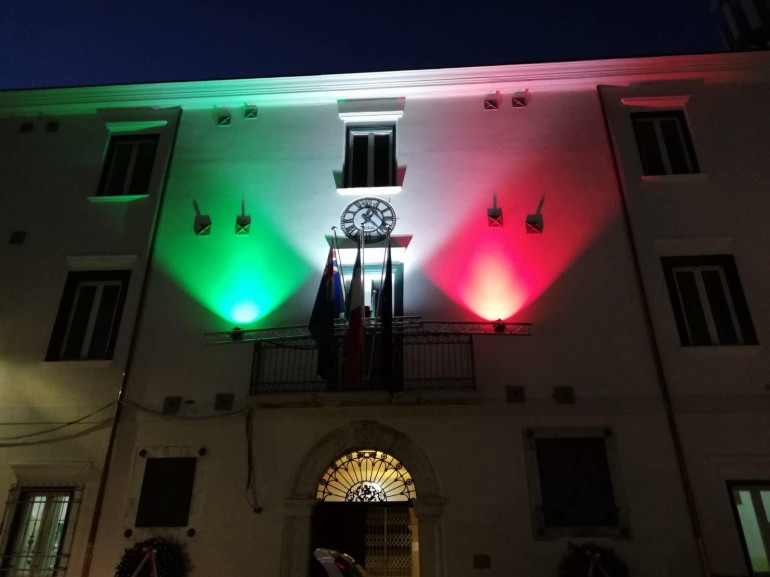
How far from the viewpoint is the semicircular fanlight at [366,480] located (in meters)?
8.73

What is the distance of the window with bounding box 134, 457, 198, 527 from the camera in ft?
28.0

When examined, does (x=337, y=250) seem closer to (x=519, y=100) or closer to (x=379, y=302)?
(x=379, y=302)

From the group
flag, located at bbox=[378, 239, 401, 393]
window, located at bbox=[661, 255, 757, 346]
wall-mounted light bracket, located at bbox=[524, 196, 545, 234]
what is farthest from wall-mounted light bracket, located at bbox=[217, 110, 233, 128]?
window, located at bbox=[661, 255, 757, 346]

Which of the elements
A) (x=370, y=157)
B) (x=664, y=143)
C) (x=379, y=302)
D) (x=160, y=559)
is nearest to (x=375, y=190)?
(x=370, y=157)

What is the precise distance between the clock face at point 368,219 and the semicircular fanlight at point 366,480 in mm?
3537

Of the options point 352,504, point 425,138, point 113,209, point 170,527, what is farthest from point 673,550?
point 113,209

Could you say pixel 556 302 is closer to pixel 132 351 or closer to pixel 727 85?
pixel 727 85

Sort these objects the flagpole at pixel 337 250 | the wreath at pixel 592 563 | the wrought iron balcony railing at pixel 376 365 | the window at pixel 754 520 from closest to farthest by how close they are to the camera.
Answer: the wreath at pixel 592 563 → the window at pixel 754 520 → the wrought iron balcony railing at pixel 376 365 → the flagpole at pixel 337 250

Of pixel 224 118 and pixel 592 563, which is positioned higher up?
pixel 224 118

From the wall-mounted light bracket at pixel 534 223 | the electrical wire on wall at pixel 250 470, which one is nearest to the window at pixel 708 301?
the wall-mounted light bracket at pixel 534 223

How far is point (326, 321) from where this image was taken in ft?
28.9

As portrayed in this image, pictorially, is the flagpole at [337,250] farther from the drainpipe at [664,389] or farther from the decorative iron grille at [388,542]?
the drainpipe at [664,389]

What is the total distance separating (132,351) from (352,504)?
427 centimetres

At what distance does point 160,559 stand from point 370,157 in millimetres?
7315
